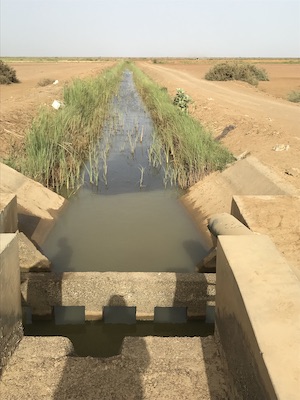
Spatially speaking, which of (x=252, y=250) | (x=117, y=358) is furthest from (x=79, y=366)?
(x=252, y=250)

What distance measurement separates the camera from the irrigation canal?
11.9ft

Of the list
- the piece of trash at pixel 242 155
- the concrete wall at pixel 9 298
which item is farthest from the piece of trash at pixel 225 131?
the concrete wall at pixel 9 298

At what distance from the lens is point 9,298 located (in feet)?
8.32

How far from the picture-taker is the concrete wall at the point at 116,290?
363cm

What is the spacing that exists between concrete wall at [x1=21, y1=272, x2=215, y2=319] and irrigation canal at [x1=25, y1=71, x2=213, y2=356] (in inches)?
7.7

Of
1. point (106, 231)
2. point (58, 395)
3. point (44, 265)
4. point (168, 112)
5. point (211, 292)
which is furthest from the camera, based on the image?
point (168, 112)

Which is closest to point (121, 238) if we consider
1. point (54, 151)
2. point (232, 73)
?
point (54, 151)

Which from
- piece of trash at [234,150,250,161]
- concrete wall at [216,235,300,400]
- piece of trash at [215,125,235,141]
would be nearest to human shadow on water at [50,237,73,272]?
concrete wall at [216,235,300,400]

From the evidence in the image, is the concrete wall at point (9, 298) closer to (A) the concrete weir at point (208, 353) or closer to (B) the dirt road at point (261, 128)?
(A) the concrete weir at point (208, 353)

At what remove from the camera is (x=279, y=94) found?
2117 centimetres

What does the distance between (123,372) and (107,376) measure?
0.10 meters

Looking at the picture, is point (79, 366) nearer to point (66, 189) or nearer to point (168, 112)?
point (66, 189)

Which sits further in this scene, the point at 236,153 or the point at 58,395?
the point at 236,153

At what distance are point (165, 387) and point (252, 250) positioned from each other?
3.19ft
